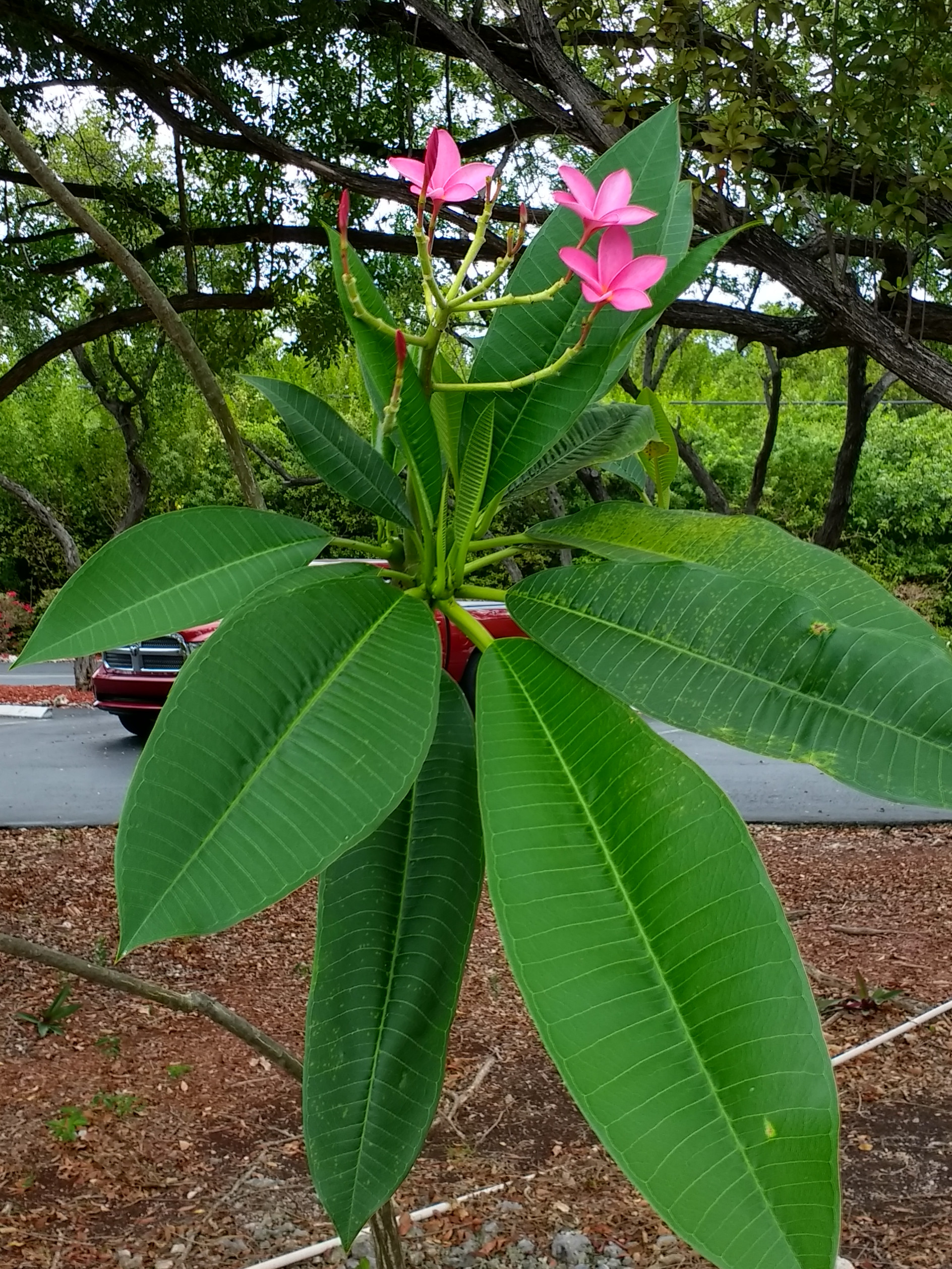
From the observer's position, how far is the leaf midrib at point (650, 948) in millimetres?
324

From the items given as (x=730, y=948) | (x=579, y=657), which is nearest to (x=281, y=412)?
(x=579, y=657)

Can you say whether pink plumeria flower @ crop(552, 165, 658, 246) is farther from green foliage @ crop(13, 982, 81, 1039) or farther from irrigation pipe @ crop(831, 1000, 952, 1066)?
green foliage @ crop(13, 982, 81, 1039)

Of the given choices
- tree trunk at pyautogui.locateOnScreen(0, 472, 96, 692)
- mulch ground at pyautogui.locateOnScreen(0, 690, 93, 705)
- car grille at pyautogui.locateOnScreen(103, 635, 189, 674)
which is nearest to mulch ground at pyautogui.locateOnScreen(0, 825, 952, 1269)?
car grille at pyautogui.locateOnScreen(103, 635, 189, 674)

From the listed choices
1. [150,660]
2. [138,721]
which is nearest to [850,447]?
[150,660]

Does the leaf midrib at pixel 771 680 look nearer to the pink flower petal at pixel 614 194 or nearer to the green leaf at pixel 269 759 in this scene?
the green leaf at pixel 269 759

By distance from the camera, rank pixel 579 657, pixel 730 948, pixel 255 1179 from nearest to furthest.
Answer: pixel 730 948 < pixel 579 657 < pixel 255 1179

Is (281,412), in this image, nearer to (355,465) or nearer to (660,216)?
(355,465)

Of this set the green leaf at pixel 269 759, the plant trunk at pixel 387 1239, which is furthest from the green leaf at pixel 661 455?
the plant trunk at pixel 387 1239

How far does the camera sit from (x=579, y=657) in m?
0.48

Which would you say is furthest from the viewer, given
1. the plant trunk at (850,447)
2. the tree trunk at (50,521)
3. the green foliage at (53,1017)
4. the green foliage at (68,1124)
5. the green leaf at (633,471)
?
the tree trunk at (50,521)

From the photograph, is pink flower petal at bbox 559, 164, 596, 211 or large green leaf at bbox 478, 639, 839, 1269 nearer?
large green leaf at bbox 478, 639, 839, 1269

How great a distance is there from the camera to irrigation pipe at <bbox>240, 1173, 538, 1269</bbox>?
66.9 inches

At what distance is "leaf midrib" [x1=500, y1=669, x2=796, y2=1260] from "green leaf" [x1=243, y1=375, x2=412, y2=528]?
0.14 metres

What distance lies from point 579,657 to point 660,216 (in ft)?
0.84
